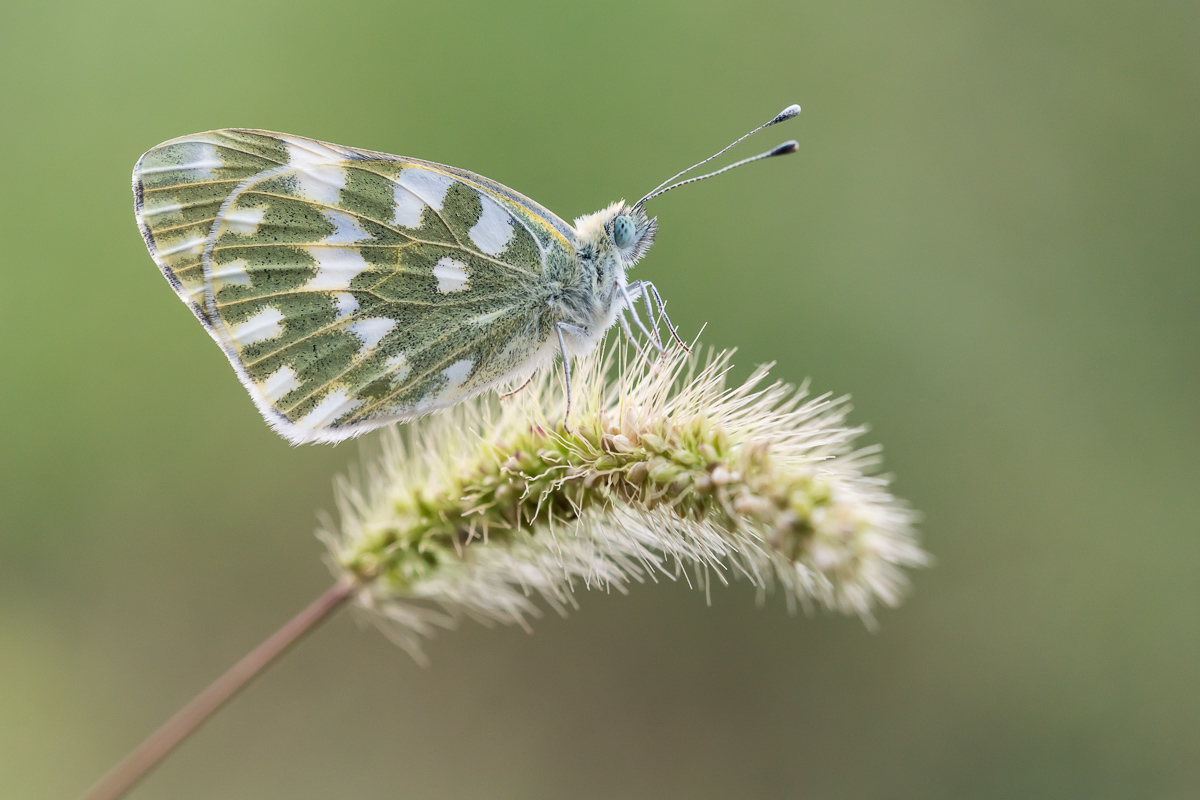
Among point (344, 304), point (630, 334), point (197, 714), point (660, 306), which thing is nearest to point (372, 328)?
point (344, 304)

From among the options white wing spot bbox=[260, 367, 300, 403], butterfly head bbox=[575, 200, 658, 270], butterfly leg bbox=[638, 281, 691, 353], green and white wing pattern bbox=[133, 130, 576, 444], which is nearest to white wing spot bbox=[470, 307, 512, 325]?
green and white wing pattern bbox=[133, 130, 576, 444]

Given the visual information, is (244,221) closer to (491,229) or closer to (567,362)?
(491,229)

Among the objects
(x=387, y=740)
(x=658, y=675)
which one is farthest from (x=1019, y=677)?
(x=387, y=740)

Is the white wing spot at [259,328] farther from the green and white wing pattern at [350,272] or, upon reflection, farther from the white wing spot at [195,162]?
the white wing spot at [195,162]

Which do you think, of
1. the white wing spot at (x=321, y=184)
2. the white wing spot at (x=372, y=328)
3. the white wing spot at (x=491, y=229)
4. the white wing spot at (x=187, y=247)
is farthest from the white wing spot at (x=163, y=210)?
the white wing spot at (x=491, y=229)

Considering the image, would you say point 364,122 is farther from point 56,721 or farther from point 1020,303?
point 1020,303

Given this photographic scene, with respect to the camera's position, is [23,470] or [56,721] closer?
[56,721]

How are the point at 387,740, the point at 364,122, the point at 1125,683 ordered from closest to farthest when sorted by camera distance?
the point at 1125,683, the point at 387,740, the point at 364,122
